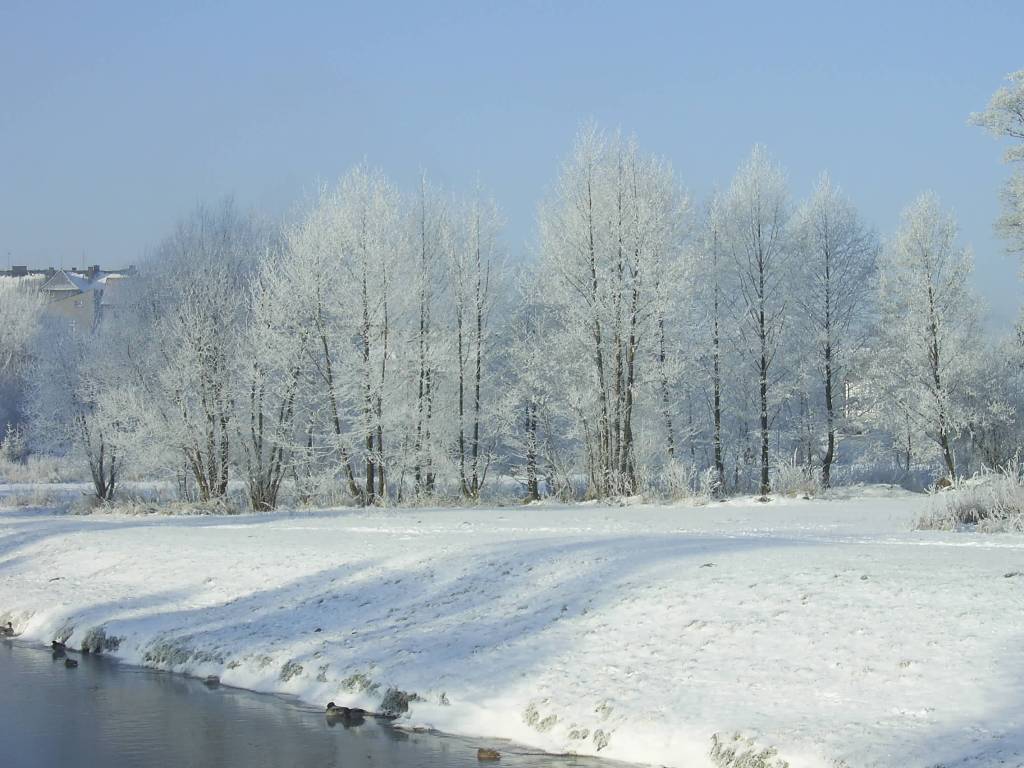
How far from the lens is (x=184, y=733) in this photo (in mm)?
9922

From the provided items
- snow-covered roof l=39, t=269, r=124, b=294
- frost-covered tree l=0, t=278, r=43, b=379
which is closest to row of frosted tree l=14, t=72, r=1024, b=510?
frost-covered tree l=0, t=278, r=43, b=379

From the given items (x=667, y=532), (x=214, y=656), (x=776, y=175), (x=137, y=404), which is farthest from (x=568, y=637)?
(x=776, y=175)

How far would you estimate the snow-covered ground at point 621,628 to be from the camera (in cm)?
802

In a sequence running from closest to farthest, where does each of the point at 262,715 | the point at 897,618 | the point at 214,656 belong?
1. the point at 897,618
2. the point at 262,715
3. the point at 214,656

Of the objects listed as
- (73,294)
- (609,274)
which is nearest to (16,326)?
(73,294)

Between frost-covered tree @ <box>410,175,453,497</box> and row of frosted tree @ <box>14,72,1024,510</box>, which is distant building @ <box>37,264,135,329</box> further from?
frost-covered tree @ <box>410,175,453,497</box>

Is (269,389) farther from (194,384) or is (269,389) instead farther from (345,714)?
(345,714)

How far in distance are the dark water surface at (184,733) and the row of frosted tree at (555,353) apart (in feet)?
48.0

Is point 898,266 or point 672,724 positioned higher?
point 898,266

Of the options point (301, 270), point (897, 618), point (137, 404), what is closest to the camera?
point (897, 618)

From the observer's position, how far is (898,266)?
36.0 metres

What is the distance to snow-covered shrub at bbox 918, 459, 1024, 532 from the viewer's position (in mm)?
14062

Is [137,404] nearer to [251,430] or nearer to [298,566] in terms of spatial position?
[251,430]

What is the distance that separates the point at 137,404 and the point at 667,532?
2050 centimetres
